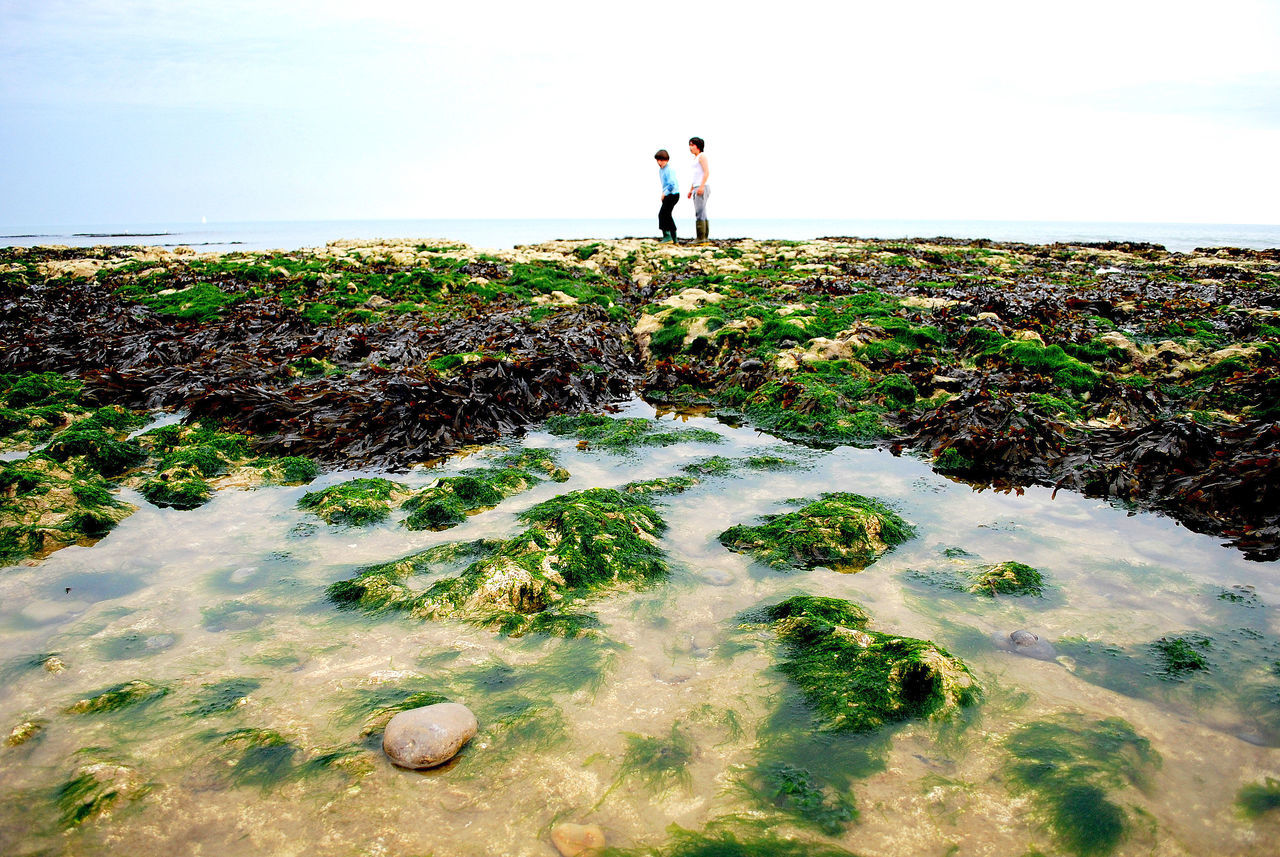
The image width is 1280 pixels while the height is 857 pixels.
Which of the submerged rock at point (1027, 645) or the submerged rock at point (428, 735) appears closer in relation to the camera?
the submerged rock at point (428, 735)

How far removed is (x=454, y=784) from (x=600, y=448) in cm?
323

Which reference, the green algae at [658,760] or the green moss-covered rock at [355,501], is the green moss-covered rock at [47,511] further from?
the green algae at [658,760]

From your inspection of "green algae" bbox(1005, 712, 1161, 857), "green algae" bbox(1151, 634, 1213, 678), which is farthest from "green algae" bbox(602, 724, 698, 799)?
"green algae" bbox(1151, 634, 1213, 678)

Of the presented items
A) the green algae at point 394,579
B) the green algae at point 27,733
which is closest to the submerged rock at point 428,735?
the green algae at point 394,579

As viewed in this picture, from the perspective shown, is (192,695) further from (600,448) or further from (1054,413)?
(1054,413)

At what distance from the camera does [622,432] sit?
5285 mm

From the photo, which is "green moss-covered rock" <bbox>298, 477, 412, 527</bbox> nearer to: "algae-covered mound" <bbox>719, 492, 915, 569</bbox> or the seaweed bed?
the seaweed bed

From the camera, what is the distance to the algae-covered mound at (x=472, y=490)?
3732 mm

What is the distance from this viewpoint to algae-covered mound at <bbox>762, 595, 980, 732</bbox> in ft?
7.21

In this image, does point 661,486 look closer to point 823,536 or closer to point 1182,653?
point 823,536

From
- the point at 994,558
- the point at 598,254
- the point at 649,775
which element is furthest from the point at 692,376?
the point at 598,254

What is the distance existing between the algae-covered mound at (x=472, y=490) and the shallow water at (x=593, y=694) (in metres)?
0.16

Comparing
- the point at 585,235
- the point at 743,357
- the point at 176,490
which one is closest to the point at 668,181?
the point at 743,357

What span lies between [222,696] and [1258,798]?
3.15 meters
